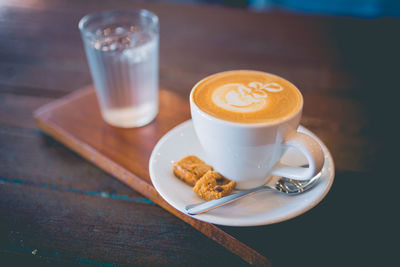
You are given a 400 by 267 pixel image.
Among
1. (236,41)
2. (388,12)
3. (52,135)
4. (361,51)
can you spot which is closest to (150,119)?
(52,135)

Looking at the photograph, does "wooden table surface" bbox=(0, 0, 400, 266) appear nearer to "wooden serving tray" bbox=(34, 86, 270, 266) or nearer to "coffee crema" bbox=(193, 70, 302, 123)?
"wooden serving tray" bbox=(34, 86, 270, 266)

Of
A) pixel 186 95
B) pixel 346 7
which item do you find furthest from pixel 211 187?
pixel 346 7

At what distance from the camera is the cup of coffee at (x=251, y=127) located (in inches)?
22.0

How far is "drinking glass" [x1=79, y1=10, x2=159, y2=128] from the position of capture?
79cm

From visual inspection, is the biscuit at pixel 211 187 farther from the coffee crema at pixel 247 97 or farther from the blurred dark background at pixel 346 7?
the blurred dark background at pixel 346 7

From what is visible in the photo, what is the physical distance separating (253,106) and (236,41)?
0.75 metres

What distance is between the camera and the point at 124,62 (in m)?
0.80

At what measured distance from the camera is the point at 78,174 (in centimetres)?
72

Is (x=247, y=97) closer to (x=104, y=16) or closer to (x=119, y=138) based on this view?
(x=119, y=138)

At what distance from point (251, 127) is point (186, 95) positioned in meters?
0.47

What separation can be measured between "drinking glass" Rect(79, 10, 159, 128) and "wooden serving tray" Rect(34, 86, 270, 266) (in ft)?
0.13

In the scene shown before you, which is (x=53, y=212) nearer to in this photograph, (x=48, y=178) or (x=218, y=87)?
(x=48, y=178)

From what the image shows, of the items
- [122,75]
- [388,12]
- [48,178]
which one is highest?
[122,75]

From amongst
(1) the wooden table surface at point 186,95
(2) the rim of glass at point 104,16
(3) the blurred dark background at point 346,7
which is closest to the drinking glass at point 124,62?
(2) the rim of glass at point 104,16
